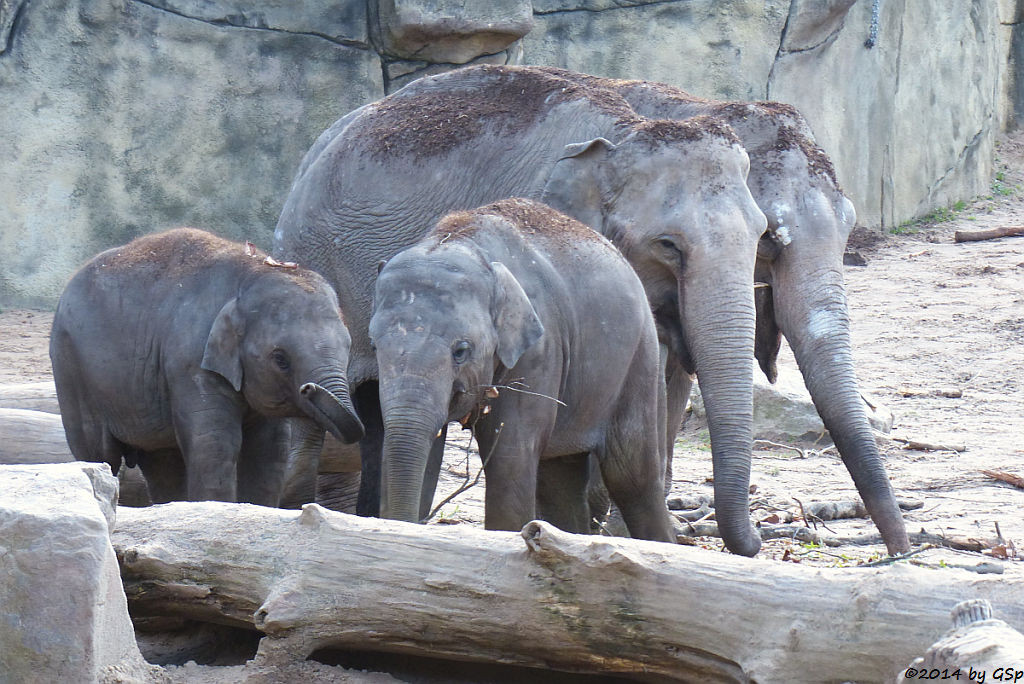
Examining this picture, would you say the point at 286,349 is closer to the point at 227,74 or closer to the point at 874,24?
the point at 227,74

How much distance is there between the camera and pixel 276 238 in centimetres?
609

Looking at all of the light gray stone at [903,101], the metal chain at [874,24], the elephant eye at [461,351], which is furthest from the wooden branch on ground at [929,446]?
the metal chain at [874,24]

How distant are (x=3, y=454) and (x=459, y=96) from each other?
2.30m

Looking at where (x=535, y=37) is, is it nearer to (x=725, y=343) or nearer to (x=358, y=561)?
(x=725, y=343)

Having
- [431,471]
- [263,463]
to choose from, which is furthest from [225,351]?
[431,471]

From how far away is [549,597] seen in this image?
324cm

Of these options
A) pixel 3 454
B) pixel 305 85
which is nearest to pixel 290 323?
pixel 3 454

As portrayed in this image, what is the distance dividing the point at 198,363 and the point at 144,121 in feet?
18.7

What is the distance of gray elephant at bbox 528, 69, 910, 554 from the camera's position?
5.44m

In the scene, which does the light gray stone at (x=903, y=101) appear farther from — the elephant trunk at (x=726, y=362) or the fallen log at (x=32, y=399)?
the fallen log at (x=32, y=399)

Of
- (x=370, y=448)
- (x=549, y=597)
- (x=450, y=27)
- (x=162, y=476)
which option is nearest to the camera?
(x=549, y=597)

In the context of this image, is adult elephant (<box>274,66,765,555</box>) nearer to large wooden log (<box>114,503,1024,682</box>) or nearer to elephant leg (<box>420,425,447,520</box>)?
elephant leg (<box>420,425,447,520</box>)

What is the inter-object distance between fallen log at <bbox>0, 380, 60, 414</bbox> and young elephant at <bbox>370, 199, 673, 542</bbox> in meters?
2.53

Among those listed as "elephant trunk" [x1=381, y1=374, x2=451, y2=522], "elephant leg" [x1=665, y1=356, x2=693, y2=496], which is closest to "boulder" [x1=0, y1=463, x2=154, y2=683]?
"elephant trunk" [x1=381, y1=374, x2=451, y2=522]
